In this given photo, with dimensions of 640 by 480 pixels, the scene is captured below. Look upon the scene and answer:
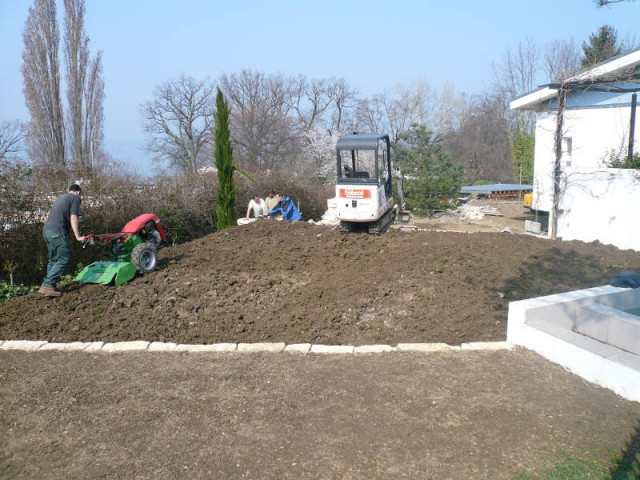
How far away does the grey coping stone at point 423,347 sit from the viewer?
488 centimetres

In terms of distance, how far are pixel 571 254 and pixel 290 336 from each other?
4.80m

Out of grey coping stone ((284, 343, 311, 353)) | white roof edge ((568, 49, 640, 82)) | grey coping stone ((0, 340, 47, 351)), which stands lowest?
grey coping stone ((284, 343, 311, 353))

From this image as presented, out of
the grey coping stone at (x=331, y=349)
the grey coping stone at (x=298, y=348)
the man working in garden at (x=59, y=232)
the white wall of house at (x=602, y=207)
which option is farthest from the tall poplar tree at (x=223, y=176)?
the grey coping stone at (x=331, y=349)

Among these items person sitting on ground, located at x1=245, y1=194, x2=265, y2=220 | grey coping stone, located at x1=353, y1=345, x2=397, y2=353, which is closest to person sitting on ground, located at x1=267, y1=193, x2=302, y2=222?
person sitting on ground, located at x1=245, y1=194, x2=265, y2=220

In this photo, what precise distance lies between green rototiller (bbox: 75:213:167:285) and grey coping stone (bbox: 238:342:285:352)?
2944 mm

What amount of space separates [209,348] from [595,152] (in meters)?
12.4

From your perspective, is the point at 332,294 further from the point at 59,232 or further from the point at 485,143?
the point at 485,143

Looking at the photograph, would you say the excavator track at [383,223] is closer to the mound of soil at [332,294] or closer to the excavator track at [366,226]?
the excavator track at [366,226]

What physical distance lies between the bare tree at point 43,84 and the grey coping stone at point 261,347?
16818 millimetres

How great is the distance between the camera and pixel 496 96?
3772 centimetres

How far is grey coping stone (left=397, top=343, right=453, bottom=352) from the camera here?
488 centimetres

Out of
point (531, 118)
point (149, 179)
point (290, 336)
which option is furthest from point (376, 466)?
point (531, 118)

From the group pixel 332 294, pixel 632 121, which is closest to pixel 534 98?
pixel 632 121

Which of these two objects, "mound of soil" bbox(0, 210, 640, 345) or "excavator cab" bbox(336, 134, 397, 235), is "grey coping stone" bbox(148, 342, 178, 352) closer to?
"mound of soil" bbox(0, 210, 640, 345)
